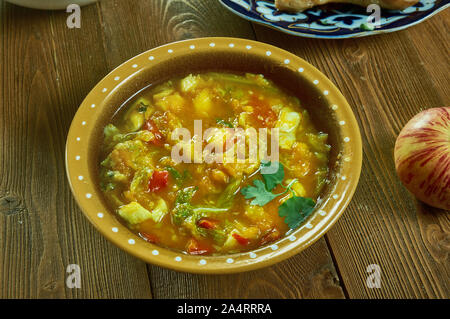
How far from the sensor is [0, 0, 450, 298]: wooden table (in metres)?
1.80

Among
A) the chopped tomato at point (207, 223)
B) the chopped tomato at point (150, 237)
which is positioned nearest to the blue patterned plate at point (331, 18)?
the chopped tomato at point (207, 223)

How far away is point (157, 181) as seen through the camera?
1.85 m

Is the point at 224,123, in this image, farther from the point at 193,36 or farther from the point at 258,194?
the point at 193,36

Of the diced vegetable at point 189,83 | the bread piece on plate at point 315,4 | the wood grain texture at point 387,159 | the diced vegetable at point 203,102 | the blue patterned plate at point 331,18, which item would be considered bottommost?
the wood grain texture at point 387,159

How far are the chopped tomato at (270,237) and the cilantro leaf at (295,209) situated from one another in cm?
5

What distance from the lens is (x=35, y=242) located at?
6.14ft

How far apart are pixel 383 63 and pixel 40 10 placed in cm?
171

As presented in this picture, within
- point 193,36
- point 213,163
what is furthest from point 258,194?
point 193,36

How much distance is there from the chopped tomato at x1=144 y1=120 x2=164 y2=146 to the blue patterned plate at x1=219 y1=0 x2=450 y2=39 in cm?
76

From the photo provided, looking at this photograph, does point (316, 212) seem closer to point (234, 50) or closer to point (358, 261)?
point (358, 261)

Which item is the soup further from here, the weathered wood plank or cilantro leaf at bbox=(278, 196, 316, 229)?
the weathered wood plank

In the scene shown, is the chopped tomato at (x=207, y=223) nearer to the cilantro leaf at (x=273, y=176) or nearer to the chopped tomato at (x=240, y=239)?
the chopped tomato at (x=240, y=239)

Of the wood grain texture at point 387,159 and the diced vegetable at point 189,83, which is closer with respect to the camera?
the wood grain texture at point 387,159

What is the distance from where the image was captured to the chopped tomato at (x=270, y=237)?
5.65 feet
